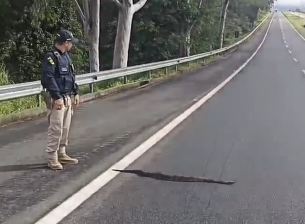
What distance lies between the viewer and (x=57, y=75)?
20.8ft

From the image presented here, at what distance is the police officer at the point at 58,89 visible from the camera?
246 inches

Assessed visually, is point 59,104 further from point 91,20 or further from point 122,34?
point 122,34

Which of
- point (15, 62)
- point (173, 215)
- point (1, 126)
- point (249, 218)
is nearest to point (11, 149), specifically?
point (1, 126)

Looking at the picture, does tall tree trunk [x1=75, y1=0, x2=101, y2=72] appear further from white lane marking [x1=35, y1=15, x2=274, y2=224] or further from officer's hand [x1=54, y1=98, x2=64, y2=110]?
officer's hand [x1=54, y1=98, x2=64, y2=110]

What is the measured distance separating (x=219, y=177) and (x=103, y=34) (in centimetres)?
3204

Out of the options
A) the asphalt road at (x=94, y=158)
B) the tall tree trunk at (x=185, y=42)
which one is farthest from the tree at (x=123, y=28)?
the tall tree trunk at (x=185, y=42)

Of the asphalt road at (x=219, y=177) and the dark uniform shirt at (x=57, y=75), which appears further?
the dark uniform shirt at (x=57, y=75)

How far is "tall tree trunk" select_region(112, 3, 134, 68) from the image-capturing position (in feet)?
72.2

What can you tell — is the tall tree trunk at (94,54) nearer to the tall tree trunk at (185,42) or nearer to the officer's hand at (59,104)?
the officer's hand at (59,104)

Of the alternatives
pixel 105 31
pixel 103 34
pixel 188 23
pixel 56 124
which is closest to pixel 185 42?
pixel 188 23

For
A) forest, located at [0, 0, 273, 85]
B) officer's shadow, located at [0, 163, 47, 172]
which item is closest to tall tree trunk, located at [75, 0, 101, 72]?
forest, located at [0, 0, 273, 85]

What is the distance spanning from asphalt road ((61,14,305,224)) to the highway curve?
0.03 ft

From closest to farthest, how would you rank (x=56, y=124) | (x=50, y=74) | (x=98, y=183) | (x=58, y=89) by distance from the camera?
1. (x=98, y=183)
2. (x=50, y=74)
3. (x=58, y=89)
4. (x=56, y=124)

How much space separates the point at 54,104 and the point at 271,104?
27.4ft
